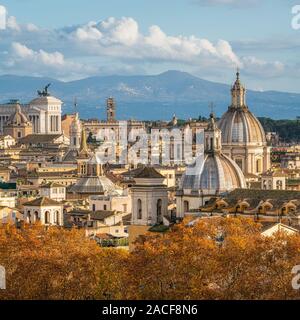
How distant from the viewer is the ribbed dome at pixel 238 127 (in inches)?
3199

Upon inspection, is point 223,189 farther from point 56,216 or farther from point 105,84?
point 105,84

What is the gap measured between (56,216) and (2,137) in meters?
83.4

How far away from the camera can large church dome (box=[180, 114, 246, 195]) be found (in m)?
59.7

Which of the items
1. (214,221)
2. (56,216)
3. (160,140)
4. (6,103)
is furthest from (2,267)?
(6,103)

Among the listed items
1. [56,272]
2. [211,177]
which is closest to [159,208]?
[211,177]

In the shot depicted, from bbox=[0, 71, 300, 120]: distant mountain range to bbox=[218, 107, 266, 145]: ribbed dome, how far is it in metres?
31.4

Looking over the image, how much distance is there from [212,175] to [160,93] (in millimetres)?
61943

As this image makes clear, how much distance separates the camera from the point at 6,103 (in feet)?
619

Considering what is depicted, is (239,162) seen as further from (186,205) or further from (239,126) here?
(186,205)

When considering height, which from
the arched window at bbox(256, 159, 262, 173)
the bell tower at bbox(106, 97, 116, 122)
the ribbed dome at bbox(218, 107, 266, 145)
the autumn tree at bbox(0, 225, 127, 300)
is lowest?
the autumn tree at bbox(0, 225, 127, 300)

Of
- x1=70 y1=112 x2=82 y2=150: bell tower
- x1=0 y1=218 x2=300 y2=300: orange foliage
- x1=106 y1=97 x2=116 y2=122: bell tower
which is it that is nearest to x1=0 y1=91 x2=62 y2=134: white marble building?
x1=106 y1=97 x2=116 y2=122: bell tower

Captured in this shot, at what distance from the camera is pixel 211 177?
5984 cm

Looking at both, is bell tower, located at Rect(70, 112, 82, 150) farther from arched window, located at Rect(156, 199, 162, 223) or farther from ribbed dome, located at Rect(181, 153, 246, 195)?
arched window, located at Rect(156, 199, 162, 223)

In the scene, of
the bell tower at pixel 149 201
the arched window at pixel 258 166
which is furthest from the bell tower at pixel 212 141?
the arched window at pixel 258 166
